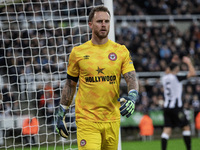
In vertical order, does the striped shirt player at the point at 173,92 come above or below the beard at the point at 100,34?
below

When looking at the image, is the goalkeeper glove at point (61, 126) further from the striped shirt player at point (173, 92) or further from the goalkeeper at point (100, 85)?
the striped shirt player at point (173, 92)

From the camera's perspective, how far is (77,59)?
15.0 feet

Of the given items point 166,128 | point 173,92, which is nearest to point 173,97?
point 173,92

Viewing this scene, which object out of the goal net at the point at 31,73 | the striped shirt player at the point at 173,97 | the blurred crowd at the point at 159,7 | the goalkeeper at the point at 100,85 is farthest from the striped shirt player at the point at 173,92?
the blurred crowd at the point at 159,7

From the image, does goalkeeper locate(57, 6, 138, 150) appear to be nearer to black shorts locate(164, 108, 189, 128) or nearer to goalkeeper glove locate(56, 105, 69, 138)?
goalkeeper glove locate(56, 105, 69, 138)

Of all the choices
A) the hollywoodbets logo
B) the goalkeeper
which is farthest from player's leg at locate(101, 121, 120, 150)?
the hollywoodbets logo

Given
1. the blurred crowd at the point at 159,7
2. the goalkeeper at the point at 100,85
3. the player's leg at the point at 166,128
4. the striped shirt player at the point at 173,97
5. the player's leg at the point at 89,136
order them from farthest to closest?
the blurred crowd at the point at 159,7, the striped shirt player at the point at 173,97, the player's leg at the point at 166,128, the goalkeeper at the point at 100,85, the player's leg at the point at 89,136

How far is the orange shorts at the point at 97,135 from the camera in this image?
435 cm

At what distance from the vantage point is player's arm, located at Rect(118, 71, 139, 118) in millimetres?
4031

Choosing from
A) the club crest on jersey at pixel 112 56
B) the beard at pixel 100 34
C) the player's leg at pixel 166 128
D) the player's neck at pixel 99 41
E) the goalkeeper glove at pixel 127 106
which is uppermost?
the beard at pixel 100 34

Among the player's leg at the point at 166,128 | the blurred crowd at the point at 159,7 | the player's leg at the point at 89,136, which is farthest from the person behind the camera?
the blurred crowd at the point at 159,7

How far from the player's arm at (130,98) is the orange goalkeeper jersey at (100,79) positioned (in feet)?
0.30

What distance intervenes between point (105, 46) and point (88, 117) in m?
0.83

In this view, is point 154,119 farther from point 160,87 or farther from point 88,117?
point 88,117
